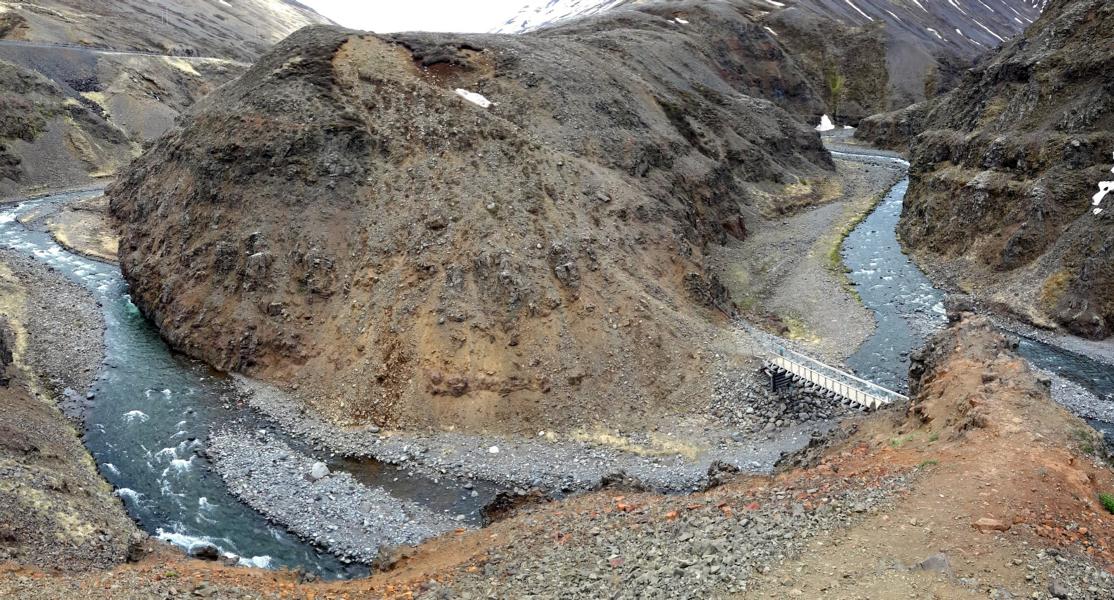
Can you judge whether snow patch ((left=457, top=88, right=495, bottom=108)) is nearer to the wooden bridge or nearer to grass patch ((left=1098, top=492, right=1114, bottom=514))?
the wooden bridge

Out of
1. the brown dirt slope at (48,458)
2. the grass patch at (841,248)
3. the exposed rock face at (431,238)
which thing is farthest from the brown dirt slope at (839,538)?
the grass patch at (841,248)

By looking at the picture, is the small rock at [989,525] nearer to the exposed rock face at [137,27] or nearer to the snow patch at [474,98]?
the snow patch at [474,98]

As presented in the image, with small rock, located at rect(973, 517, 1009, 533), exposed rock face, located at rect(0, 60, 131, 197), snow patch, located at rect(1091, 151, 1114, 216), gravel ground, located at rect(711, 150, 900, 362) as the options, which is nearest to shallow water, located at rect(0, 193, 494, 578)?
small rock, located at rect(973, 517, 1009, 533)

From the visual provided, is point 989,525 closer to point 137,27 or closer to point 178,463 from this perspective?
point 178,463

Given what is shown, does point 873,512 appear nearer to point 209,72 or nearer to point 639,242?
point 639,242

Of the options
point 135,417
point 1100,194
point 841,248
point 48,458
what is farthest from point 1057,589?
point 841,248

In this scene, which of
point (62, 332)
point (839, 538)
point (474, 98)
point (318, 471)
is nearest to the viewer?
point (839, 538)

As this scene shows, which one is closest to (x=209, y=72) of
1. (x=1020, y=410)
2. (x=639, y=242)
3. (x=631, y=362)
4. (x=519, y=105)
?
(x=519, y=105)
